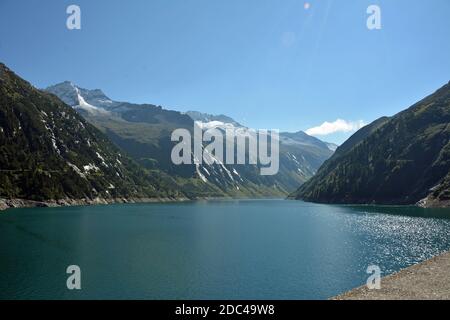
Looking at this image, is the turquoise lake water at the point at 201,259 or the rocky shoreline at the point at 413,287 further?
the turquoise lake water at the point at 201,259

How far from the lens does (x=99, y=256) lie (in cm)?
7888

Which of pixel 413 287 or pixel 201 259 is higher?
pixel 413 287

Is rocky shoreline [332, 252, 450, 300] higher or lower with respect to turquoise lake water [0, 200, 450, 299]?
higher

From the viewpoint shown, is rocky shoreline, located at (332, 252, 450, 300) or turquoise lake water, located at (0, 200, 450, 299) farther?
turquoise lake water, located at (0, 200, 450, 299)

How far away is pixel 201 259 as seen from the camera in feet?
255

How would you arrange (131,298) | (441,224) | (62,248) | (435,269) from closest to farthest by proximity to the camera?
(131,298) < (435,269) < (62,248) < (441,224)

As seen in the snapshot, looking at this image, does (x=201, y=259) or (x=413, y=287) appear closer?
(x=413, y=287)

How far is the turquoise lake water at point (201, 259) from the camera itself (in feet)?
179

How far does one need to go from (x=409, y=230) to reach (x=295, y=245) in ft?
161

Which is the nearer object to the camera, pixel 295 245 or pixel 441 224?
pixel 295 245

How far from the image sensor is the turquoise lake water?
5459cm
